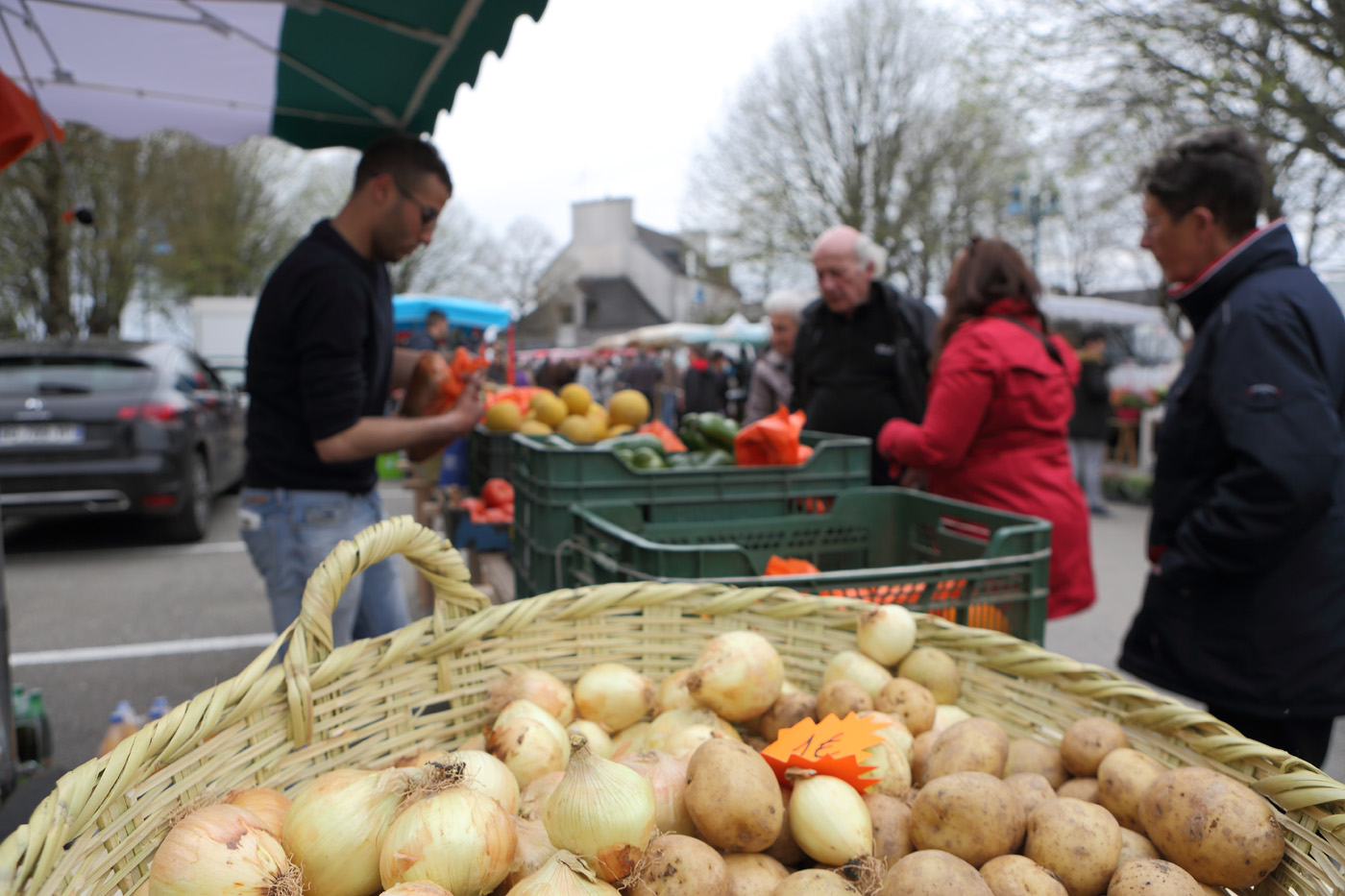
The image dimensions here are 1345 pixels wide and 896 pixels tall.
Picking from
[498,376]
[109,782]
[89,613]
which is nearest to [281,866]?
[109,782]

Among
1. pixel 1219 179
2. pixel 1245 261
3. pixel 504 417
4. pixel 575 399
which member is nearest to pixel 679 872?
pixel 1245 261

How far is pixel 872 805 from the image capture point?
3.87 feet

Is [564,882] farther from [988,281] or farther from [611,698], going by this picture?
[988,281]

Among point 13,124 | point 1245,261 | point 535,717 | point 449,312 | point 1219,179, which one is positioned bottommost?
point 535,717

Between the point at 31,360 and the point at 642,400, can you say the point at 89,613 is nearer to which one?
the point at 31,360

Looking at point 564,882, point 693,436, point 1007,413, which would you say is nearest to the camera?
point 564,882

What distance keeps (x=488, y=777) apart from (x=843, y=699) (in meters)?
0.60

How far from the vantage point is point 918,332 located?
12.0 feet

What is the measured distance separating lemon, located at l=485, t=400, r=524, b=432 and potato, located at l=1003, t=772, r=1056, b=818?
105 inches

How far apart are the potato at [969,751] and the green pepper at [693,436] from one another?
205 centimetres

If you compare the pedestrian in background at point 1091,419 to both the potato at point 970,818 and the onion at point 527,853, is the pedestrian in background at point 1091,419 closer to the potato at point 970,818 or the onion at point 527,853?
the potato at point 970,818

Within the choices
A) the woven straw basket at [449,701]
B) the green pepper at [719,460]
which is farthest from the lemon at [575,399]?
the woven straw basket at [449,701]

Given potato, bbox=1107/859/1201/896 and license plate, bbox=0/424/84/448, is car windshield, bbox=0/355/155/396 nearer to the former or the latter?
license plate, bbox=0/424/84/448

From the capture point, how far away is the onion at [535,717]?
129 centimetres
